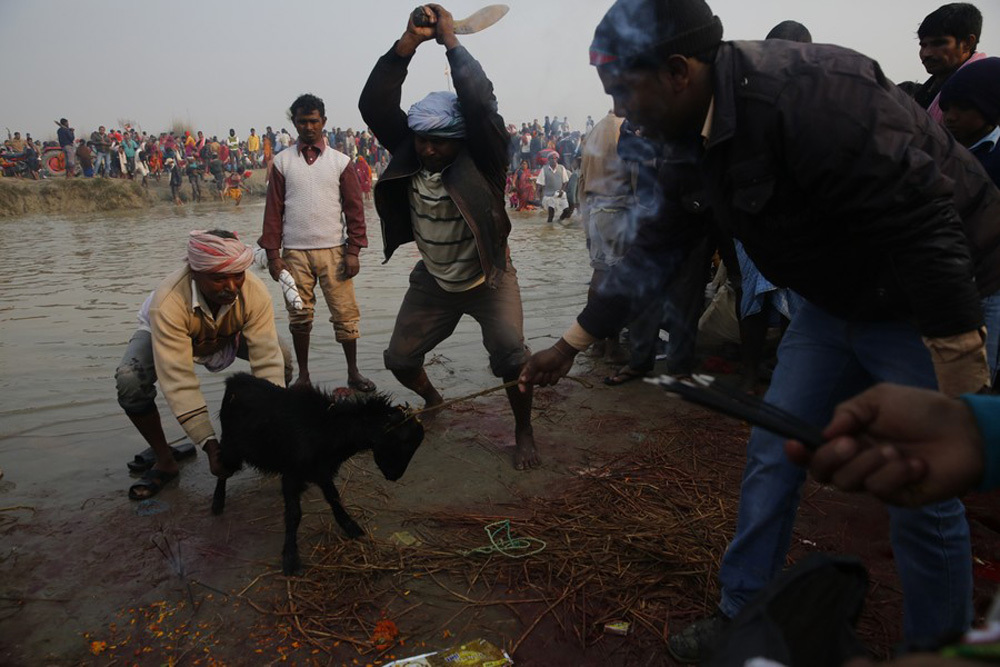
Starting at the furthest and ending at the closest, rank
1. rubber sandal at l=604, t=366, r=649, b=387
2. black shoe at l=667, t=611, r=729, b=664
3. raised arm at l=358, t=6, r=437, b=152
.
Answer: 1. rubber sandal at l=604, t=366, r=649, b=387
2. raised arm at l=358, t=6, r=437, b=152
3. black shoe at l=667, t=611, r=729, b=664

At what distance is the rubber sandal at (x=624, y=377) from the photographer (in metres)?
5.73

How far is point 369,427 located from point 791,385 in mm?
1912

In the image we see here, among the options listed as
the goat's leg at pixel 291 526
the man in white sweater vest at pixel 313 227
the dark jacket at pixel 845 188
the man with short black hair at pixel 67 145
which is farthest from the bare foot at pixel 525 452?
the man with short black hair at pixel 67 145

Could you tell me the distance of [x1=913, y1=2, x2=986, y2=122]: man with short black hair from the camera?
4.34 metres

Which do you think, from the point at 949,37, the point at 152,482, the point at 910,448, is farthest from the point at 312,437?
the point at 949,37

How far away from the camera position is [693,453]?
432 centimetres

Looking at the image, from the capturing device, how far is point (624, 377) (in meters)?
5.79

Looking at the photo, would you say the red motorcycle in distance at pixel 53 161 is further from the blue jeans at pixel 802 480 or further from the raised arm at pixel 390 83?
the blue jeans at pixel 802 480

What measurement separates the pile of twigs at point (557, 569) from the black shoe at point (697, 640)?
132mm

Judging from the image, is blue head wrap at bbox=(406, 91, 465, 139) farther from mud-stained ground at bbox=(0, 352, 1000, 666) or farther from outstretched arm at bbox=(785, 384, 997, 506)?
outstretched arm at bbox=(785, 384, 997, 506)

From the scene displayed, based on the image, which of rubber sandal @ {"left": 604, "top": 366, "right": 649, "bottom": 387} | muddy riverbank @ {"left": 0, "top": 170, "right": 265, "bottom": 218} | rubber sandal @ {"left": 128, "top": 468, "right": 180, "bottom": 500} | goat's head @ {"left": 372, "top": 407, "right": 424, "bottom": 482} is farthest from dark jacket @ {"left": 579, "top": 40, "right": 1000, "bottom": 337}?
muddy riverbank @ {"left": 0, "top": 170, "right": 265, "bottom": 218}

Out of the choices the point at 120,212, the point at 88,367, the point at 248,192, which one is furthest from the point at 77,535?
the point at 248,192

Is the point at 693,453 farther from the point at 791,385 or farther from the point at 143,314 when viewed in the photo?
the point at 143,314

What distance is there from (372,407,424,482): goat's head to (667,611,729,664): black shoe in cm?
148
